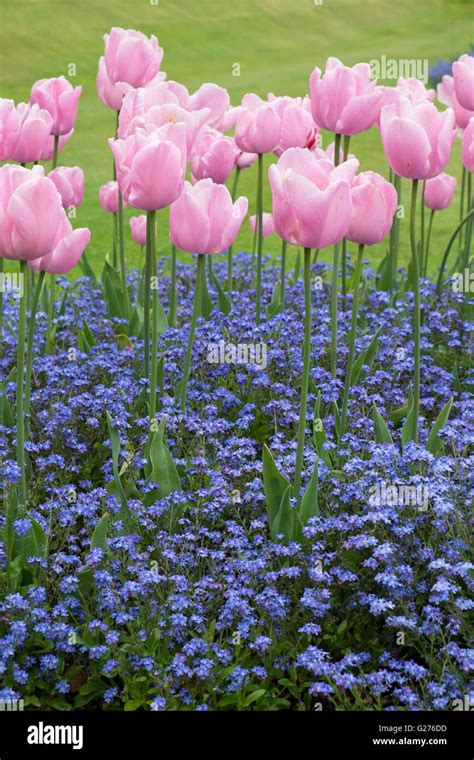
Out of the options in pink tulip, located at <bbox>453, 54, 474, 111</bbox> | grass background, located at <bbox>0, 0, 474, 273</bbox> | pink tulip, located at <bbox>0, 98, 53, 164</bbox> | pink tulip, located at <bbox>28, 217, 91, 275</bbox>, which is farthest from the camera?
grass background, located at <bbox>0, 0, 474, 273</bbox>

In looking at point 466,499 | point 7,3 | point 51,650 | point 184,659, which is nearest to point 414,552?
point 466,499

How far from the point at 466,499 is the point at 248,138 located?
1980 millimetres

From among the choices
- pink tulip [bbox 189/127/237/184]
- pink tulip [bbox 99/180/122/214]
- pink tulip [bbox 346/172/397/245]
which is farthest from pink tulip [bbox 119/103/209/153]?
pink tulip [bbox 99/180/122/214]

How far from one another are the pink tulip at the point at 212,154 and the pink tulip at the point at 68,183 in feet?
1.92

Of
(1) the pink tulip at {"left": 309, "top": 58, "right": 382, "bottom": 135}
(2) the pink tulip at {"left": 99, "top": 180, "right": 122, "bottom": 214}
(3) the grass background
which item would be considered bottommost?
(2) the pink tulip at {"left": 99, "top": 180, "right": 122, "bottom": 214}

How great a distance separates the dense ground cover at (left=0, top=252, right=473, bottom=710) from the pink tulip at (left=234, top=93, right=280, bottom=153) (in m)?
0.97

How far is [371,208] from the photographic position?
3590mm

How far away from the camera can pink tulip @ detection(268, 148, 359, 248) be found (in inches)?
113

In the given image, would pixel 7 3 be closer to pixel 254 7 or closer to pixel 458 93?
pixel 254 7

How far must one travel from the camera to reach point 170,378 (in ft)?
14.0
